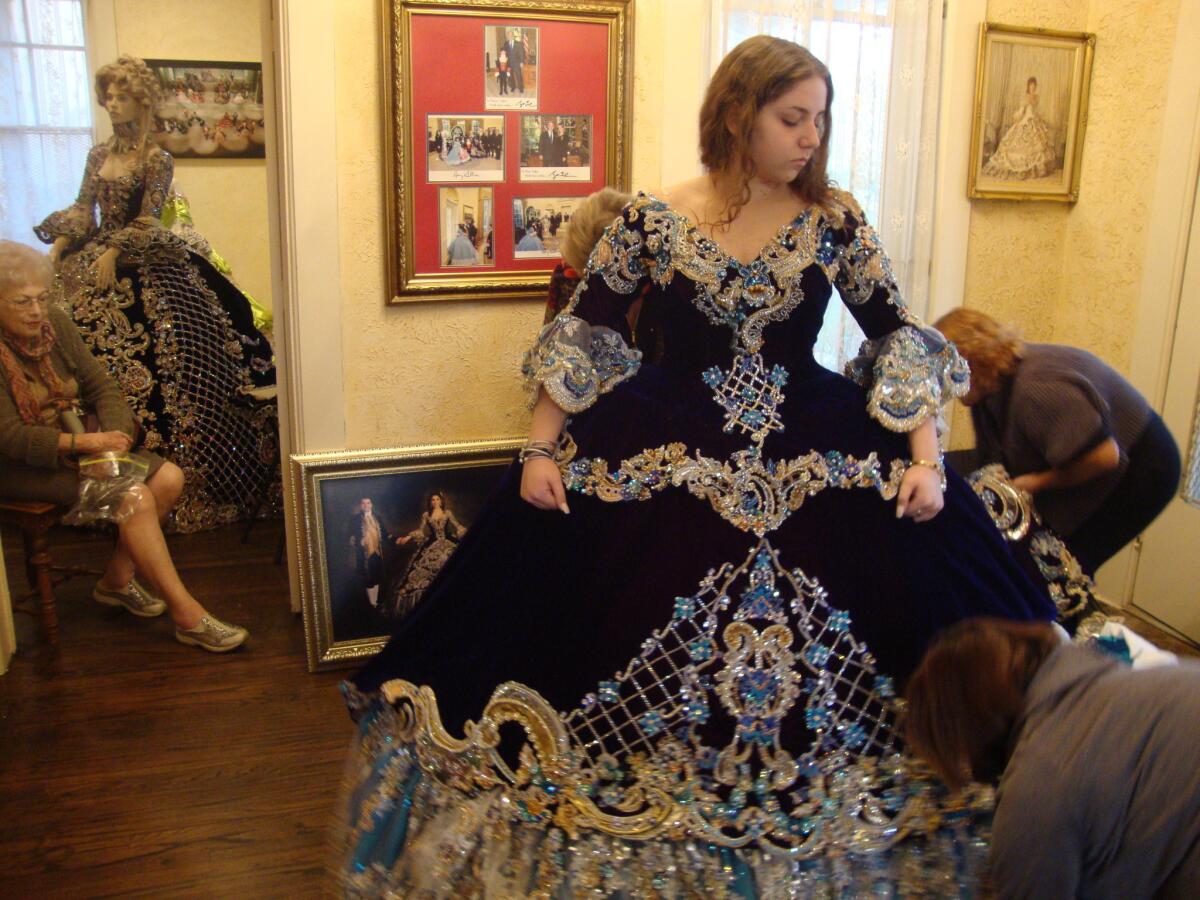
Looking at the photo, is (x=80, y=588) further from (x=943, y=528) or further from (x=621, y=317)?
(x=943, y=528)

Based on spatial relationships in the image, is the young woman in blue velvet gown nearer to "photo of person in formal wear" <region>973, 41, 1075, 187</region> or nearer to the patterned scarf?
"photo of person in formal wear" <region>973, 41, 1075, 187</region>

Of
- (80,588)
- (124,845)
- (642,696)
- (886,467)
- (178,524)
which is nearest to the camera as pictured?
(642,696)

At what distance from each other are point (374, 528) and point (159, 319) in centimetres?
176

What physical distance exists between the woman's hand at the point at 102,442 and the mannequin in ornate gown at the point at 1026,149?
2.86m

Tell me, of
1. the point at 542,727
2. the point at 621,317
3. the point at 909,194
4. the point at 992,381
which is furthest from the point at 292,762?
the point at 909,194

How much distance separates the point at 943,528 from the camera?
1.87 m

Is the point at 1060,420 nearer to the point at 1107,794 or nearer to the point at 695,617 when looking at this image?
the point at 695,617

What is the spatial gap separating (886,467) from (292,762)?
169 centimetres

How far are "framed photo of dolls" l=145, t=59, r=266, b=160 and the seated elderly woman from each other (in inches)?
93.6

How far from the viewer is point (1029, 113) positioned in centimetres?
343

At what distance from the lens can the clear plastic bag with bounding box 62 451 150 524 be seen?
3326 mm

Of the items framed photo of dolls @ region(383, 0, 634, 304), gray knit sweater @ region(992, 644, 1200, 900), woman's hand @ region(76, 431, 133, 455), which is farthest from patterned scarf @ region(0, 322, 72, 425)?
gray knit sweater @ region(992, 644, 1200, 900)

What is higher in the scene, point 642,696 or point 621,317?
point 621,317

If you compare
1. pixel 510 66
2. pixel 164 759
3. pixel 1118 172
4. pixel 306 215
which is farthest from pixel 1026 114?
pixel 164 759
